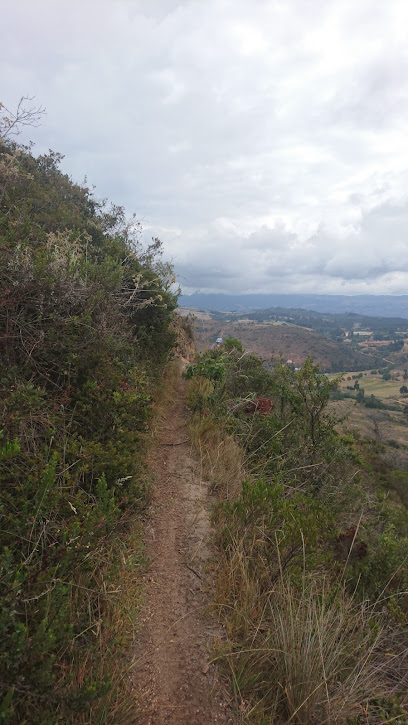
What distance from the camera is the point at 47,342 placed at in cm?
379

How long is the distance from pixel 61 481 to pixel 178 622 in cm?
151

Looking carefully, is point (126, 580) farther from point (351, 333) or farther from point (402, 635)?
point (351, 333)

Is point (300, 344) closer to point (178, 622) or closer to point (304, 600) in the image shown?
point (304, 600)

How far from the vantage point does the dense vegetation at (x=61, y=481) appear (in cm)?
170

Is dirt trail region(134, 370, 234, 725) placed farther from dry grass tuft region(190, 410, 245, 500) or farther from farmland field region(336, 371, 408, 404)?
farmland field region(336, 371, 408, 404)

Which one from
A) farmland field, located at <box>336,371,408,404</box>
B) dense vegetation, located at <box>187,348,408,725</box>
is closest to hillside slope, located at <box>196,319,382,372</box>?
farmland field, located at <box>336,371,408,404</box>

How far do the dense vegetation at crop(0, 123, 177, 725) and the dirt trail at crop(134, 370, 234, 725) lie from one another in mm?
312

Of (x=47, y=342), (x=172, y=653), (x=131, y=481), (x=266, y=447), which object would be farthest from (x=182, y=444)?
(x=172, y=653)

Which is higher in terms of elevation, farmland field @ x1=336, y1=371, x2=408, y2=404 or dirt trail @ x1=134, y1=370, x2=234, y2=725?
dirt trail @ x1=134, y1=370, x2=234, y2=725

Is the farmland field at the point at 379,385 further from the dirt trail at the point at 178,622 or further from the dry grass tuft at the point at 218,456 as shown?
the dirt trail at the point at 178,622

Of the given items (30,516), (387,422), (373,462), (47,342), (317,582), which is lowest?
(387,422)

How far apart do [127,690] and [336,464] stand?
5.25 metres

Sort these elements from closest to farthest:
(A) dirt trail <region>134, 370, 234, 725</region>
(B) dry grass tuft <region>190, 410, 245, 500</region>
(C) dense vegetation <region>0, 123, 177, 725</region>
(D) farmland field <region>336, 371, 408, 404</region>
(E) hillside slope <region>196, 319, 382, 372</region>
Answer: (C) dense vegetation <region>0, 123, 177, 725</region>
(A) dirt trail <region>134, 370, 234, 725</region>
(B) dry grass tuft <region>190, 410, 245, 500</region>
(E) hillside slope <region>196, 319, 382, 372</region>
(D) farmland field <region>336, 371, 408, 404</region>

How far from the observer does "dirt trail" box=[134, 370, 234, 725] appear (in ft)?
6.88
